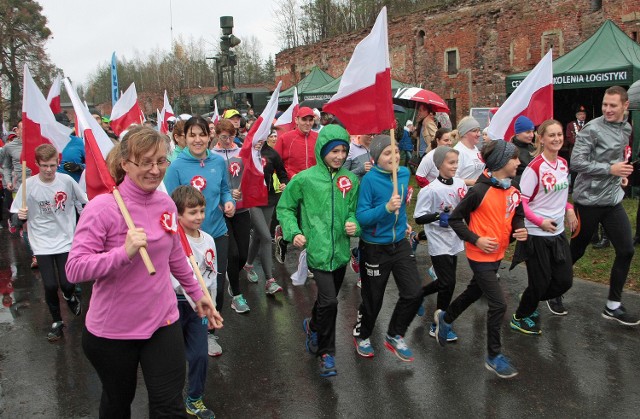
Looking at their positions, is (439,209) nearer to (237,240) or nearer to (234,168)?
(237,240)

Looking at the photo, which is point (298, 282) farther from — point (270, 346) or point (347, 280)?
point (347, 280)

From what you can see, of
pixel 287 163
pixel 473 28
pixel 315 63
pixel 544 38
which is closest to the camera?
pixel 287 163

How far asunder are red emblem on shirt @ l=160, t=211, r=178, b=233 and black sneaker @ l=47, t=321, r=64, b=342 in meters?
3.36

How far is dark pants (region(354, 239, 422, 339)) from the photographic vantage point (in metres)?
4.60

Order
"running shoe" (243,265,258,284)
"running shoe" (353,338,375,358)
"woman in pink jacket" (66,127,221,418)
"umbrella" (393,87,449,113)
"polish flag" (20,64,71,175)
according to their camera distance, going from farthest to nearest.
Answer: "umbrella" (393,87,449,113)
"running shoe" (243,265,258,284)
"polish flag" (20,64,71,175)
"running shoe" (353,338,375,358)
"woman in pink jacket" (66,127,221,418)

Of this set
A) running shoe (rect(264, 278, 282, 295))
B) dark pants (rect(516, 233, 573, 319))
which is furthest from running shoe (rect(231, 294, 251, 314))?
dark pants (rect(516, 233, 573, 319))

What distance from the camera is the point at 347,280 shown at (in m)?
7.23

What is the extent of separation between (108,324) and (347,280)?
469 cm

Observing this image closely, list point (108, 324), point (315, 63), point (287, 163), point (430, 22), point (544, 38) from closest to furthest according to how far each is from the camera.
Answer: point (108, 324)
point (287, 163)
point (544, 38)
point (430, 22)
point (315, 63)

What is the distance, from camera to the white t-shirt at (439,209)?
202 inches

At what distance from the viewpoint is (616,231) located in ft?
17.5

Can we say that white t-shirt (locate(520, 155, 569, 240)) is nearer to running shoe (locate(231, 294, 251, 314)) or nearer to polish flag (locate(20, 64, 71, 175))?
running shoe (locate(231, 294, 251, 314))

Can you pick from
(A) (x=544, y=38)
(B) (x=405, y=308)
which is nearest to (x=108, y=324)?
(B) (x=405, y=308)

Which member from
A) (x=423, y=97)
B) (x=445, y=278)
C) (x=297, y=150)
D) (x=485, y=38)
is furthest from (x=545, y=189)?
(x=485, y=38)
